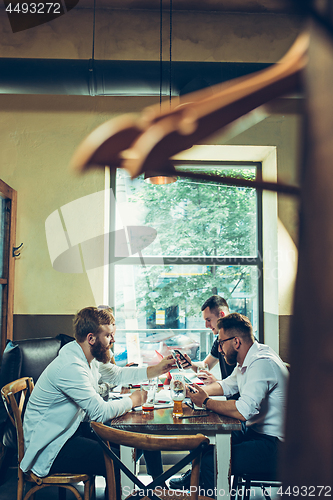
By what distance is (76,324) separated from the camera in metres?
2.37

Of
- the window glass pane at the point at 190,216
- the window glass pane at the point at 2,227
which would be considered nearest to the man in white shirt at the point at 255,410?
the window glass pane at the point at 190,216

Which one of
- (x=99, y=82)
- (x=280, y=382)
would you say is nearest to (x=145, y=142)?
(x=280, y=382)

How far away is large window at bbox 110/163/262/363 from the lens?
4.25 meters

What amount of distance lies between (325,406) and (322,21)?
0.32 meters

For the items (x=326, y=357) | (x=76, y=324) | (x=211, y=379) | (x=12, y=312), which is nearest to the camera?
(x=326, y=357)

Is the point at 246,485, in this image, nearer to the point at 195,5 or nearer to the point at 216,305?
the point at 216,305

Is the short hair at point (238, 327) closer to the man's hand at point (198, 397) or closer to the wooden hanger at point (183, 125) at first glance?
the man's hand at point (198, 397)

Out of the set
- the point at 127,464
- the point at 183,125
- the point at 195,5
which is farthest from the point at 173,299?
the point at 183,125

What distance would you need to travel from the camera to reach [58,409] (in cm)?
215

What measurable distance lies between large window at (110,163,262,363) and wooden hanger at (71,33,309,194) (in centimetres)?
384

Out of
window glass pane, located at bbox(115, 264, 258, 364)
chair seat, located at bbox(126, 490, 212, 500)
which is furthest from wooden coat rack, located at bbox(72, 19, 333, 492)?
window glass pane, located at bbox(115, 264, 258, 364)

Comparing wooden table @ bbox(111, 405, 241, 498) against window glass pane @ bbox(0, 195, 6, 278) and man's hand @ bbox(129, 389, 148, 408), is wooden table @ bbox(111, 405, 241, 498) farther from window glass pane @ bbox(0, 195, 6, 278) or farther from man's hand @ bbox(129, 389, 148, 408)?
window glass pane @ bbox(0, 195, 6, 278)

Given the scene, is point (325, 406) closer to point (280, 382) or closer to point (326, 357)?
point (326, 357)

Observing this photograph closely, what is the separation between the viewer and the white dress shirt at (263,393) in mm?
2078
